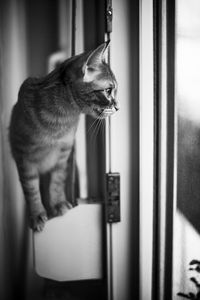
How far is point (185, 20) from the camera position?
41.8 inches

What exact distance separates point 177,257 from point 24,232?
63 centimetres

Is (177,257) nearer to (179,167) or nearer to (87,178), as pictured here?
(179,167)

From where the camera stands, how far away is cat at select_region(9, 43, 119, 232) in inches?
39.4

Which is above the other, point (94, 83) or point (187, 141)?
point (94, 83)

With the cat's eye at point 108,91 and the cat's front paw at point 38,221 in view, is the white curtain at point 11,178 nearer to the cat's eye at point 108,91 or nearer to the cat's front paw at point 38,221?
the cat's front paw at point 38,221

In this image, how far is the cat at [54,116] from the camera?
100 centimetres

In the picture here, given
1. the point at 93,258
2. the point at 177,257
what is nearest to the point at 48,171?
the point at 93,258

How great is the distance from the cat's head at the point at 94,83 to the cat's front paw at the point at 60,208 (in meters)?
0.38

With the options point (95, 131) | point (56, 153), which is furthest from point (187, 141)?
point (56, 153)

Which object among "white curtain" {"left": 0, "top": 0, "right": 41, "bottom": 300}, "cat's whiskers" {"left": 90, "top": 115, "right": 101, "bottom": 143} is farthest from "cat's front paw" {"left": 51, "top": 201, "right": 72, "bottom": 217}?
"cat's whiskers" {"left": 90, "top": 115, "right": 101, "bottom": 143}

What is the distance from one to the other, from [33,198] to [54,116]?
0.33 meters

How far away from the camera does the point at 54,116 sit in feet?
3.53

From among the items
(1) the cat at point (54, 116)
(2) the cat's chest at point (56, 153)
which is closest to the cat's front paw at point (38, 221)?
(1) the cat at point (54, 116)

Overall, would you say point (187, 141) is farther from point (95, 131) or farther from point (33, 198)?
point (33, 198)
